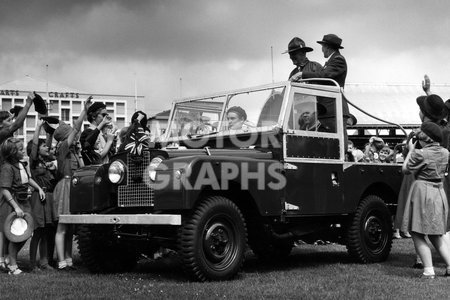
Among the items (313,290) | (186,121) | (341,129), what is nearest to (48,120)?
(186,121)

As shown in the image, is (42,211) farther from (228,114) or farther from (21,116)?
(228,114)

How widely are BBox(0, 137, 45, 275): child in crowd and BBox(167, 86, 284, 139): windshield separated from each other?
2060 mm

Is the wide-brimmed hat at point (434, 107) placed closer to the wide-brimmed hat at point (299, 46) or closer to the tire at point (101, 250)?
the wide-brimmed hat at point (299, 46)

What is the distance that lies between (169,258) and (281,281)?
9.51 feet

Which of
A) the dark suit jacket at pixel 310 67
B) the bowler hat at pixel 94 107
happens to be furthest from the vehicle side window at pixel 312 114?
the bowler hat at pixel 94 107

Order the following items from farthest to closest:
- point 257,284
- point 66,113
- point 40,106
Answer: point 66,113
point 40,106
point 257,284

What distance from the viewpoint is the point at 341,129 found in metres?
8.45

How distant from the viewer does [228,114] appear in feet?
27.7

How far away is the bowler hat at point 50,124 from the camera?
9.12m

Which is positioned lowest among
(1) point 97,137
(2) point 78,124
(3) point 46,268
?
(3) point 46,268

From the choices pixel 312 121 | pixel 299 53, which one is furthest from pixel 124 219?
pixel 299 53

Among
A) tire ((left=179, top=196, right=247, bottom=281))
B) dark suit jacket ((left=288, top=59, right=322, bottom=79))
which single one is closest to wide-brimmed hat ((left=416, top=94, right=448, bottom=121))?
dark suit jacket ((left=288, top=59, right=322, bottom=79))

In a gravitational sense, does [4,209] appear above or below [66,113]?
below

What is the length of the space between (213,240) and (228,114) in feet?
7.10
